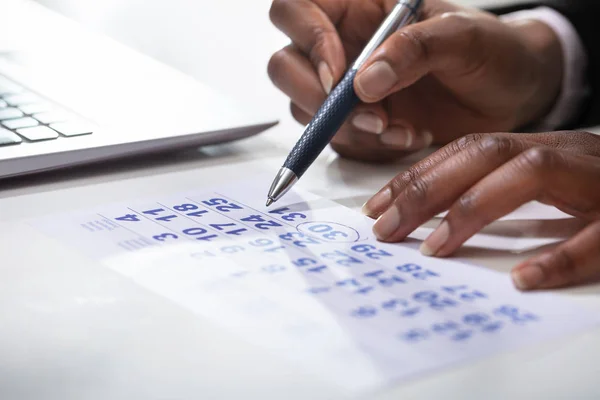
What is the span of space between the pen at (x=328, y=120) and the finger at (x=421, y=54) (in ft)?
0.05

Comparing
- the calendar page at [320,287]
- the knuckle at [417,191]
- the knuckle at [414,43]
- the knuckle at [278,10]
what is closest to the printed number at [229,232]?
the calendar page at [320,287]

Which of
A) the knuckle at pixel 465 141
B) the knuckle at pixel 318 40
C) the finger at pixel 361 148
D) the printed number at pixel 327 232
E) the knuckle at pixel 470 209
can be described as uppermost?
the knuckle at pixel 318 40

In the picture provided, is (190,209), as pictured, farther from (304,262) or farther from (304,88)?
(304,88)

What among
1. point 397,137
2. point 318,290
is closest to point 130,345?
point 318,290

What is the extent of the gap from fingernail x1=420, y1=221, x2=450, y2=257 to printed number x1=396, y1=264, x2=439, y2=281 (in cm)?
2

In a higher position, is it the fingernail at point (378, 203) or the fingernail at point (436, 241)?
the fingernail at point (436, 241)

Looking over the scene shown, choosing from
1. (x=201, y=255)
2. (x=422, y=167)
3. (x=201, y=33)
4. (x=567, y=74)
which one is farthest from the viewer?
(x=201, y=33)

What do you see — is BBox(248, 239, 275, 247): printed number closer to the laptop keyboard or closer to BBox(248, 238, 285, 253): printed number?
BBox(248, 238, 285, 253): printed number

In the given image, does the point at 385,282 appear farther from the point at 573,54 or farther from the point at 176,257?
the point at 573,54

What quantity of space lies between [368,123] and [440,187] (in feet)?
0.69

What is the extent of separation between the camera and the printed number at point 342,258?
1.50ft

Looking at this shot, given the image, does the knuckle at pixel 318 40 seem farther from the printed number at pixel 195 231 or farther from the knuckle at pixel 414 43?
the printed number at pixel 195 231

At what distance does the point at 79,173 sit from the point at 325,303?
29cm

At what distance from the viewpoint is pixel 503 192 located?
1.56ft
